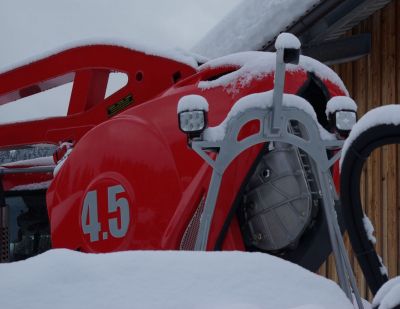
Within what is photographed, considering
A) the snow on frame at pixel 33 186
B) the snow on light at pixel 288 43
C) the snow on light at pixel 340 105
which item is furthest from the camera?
the snow on frame at pixel 33 186

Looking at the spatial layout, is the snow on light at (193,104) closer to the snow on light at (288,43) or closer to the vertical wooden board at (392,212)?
the snow on light at (288,43)

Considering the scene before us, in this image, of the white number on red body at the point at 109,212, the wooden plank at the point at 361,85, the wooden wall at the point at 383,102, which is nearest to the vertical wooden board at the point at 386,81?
the wooden wall at the point at 383,102

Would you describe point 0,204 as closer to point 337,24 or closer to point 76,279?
point 337,24

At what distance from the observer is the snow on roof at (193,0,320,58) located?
238 inches

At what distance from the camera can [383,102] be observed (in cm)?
621

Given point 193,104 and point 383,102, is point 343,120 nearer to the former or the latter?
point 193,104

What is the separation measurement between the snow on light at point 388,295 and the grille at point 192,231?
1756 millimetres

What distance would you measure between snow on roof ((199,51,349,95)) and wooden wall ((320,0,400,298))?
317 centimetres

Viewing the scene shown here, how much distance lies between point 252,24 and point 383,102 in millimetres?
1535

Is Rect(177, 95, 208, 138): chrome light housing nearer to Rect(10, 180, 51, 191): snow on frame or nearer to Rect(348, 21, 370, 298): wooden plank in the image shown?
Rect(10, 180, 51, 191): snow on frame

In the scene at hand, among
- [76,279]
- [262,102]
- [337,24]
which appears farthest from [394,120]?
[337,24]

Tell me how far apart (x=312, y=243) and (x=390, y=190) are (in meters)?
3.33

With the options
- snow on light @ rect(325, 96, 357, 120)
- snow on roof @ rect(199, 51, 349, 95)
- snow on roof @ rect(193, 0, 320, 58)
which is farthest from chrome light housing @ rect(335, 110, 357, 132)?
snow on roof @ rect(193, 0, 320, 58)

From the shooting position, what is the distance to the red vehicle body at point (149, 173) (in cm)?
294
